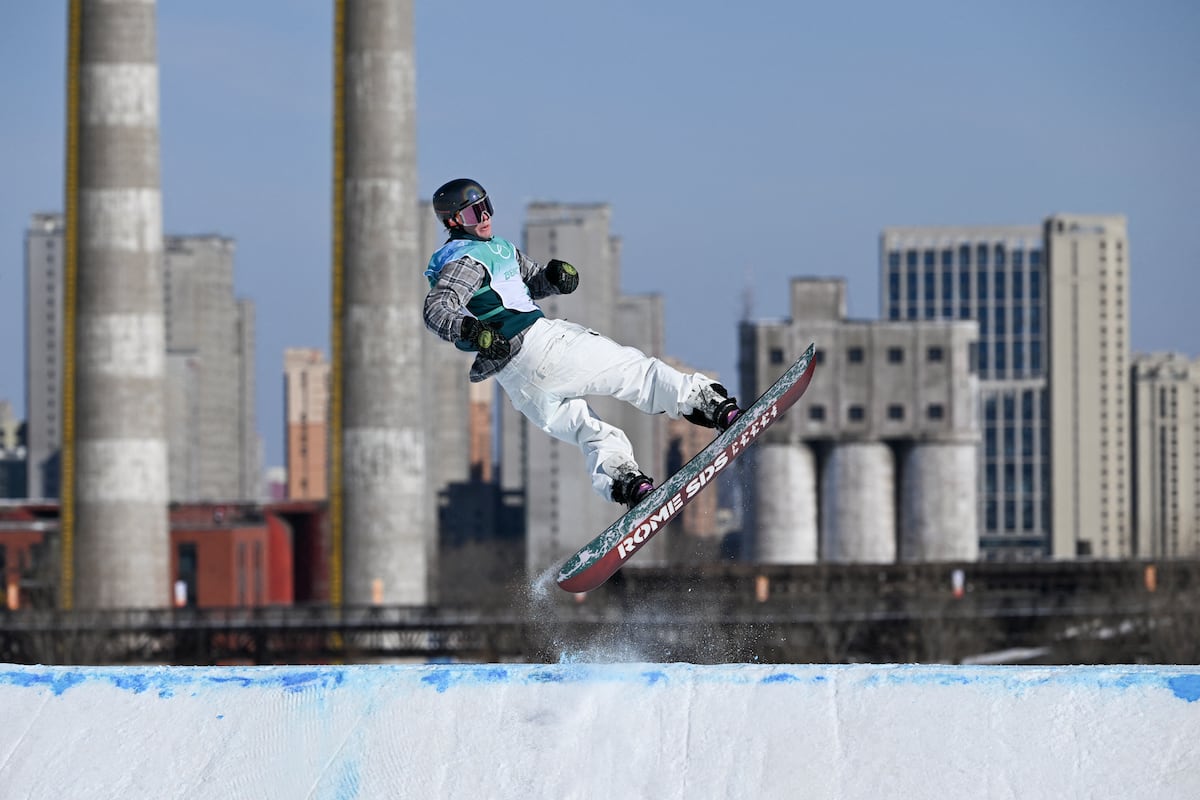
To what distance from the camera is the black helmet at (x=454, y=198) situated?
1230cm

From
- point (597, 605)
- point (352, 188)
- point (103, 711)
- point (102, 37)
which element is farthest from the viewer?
point (597, 605)

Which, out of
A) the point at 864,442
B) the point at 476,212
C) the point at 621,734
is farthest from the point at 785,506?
the point at 621,734

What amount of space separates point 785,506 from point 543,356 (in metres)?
142

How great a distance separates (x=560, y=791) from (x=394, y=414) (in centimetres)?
5965

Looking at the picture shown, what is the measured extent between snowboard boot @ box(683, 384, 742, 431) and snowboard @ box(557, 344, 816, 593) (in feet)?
0.17

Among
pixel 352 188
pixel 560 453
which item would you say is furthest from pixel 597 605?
pixel 560 453

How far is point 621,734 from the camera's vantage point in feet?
33.0

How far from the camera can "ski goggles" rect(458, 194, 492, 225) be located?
12.3 meters

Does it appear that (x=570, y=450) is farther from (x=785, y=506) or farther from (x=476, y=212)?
(x=476, y=212)

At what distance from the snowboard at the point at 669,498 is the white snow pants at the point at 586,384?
321mm

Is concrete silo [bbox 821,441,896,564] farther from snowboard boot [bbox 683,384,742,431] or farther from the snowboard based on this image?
snowboard boot [bbox 683,384,742,431]

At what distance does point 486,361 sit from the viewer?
12273mm

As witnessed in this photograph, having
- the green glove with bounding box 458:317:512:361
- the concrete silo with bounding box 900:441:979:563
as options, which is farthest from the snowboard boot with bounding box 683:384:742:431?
the concrete silo with bounding box 900:441:979:563

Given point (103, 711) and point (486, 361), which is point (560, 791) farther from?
point (486, 361)
